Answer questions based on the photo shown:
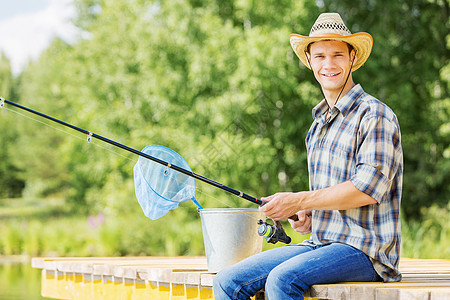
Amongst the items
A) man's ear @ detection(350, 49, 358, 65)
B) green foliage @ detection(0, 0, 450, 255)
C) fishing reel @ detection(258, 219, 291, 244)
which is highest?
green foliage @ detection(0, 0, 450, 255)

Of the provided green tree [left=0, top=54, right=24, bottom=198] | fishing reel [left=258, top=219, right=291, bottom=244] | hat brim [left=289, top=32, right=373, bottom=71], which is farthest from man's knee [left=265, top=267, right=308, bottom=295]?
green tree [left=0, top=54, right=24, bottom=198]

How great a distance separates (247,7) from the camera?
39.2 ft

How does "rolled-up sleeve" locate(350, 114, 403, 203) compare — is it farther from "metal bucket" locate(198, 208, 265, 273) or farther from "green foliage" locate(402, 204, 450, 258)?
"green foliage" locate(402, 204, 450, 258)

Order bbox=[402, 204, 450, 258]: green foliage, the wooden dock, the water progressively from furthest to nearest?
the water
bbox=[402, 204, 450, 258]: green foliage
the wooden dock

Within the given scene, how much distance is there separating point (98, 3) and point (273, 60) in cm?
1391

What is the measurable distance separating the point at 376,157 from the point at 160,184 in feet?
3.79

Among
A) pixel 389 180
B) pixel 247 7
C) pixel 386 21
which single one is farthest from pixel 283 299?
pixel 386 21

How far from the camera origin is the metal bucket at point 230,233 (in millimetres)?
3203

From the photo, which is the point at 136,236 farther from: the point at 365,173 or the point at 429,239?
the point at 365,173

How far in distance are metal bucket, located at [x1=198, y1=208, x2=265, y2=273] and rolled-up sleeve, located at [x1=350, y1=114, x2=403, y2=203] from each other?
2.33 ft

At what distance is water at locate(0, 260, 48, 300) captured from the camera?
9578 millimetres

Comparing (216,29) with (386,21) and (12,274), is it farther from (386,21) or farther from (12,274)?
(12,274)

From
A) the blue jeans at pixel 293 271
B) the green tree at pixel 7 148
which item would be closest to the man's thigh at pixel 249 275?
the blue jeans at pixel 293 271

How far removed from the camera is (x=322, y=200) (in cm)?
267
